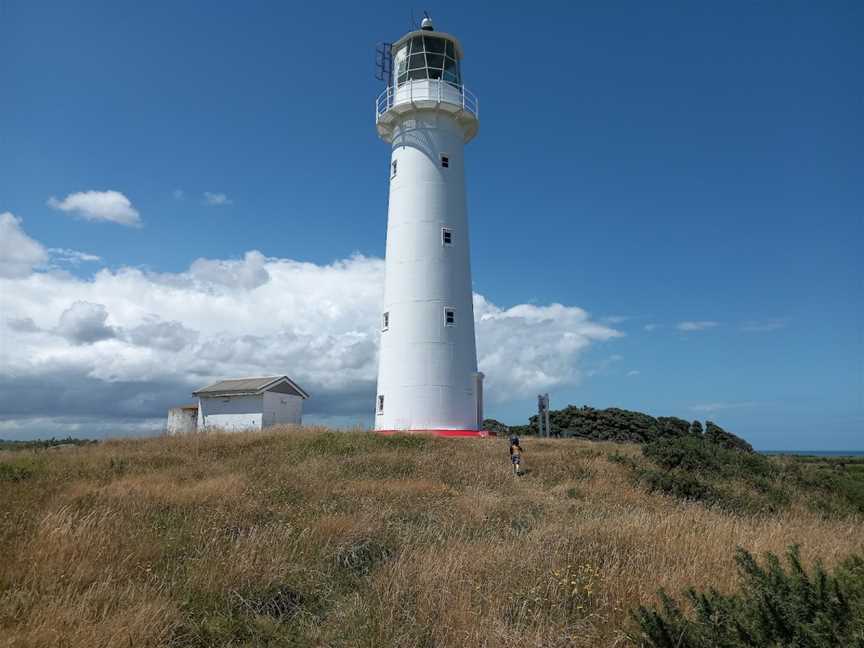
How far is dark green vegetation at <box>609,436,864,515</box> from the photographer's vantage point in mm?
12641

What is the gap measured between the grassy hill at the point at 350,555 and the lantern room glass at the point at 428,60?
57.1ft

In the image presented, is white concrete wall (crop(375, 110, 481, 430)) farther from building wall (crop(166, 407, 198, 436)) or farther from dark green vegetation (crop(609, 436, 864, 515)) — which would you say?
building wall (crop(166, 407, 198, 436))

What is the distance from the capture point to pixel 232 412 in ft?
77.7

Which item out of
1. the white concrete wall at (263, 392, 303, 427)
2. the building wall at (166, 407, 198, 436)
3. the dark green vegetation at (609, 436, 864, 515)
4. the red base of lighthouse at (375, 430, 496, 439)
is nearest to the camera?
the dark green vegetation at (609, 436, 864, 515)

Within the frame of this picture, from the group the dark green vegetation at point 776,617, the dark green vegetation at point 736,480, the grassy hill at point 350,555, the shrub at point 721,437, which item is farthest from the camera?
the shrub at point 721,437

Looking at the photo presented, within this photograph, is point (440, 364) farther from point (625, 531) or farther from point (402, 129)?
point (625, 531)

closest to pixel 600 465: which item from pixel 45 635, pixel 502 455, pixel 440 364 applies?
pixel 502 455

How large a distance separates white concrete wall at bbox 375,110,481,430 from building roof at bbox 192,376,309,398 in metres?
5.29

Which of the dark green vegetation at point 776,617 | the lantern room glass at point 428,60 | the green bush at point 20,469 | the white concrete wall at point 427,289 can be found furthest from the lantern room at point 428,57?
the dark green vegetation at point 776,617

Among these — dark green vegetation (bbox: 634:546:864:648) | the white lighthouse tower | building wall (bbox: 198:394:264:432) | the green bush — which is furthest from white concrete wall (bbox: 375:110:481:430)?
dark green vegetation (bbox: 634:546:864:648)

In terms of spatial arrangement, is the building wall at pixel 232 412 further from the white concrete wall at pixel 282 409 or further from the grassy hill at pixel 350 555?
the grassy hill at pixel 350 555

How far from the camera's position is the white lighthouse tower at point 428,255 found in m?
20.7

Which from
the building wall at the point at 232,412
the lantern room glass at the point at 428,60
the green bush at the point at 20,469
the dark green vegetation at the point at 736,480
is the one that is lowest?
the dark green vegetation at the point at 736,480

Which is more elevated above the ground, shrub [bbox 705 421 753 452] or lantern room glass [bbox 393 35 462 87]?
lantern room glass [bbox 393 35 462 87]
